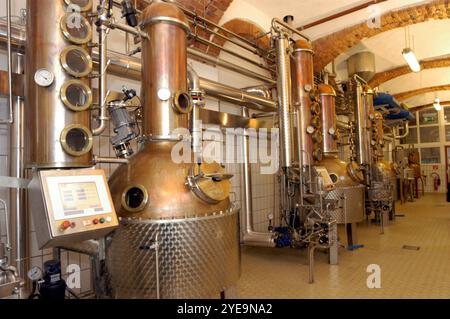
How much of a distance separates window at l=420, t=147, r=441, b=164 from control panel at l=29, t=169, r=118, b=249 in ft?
47.2

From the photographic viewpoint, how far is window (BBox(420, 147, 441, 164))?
12969 mm

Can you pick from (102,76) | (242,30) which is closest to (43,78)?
(102,76)

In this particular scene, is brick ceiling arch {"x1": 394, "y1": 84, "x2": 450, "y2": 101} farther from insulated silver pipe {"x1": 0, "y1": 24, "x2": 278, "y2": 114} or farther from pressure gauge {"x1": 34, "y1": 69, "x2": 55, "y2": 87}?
pressure gauge {"x1": 34, "y1": 69, "x2": 55, "y2": 87}

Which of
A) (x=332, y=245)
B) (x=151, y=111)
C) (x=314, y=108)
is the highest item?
(x=314, y=108)

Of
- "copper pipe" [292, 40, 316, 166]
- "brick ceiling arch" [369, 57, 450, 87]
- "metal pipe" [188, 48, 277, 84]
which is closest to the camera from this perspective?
"metal pipe" [188, 48, 277, 84]

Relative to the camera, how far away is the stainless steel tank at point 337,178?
435cm

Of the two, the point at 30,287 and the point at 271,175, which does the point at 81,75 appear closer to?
the point at 30,287

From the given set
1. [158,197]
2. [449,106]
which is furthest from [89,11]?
[449,106]

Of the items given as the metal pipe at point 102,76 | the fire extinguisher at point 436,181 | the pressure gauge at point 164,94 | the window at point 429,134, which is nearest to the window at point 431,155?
the window at point 429,134

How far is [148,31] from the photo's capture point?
92.1 inches

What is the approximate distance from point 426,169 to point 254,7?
11.7 metres

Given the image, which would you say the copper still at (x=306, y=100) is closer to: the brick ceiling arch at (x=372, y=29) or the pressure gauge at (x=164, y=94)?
the brick ceiling arch at (x=372, y=29)

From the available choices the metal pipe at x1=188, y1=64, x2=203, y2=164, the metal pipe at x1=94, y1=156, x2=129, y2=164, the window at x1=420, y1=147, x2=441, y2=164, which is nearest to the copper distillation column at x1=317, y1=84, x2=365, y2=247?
the metal pipe at x1=188, y1=64, x2=203, y2=164

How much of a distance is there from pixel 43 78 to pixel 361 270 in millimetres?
3482
